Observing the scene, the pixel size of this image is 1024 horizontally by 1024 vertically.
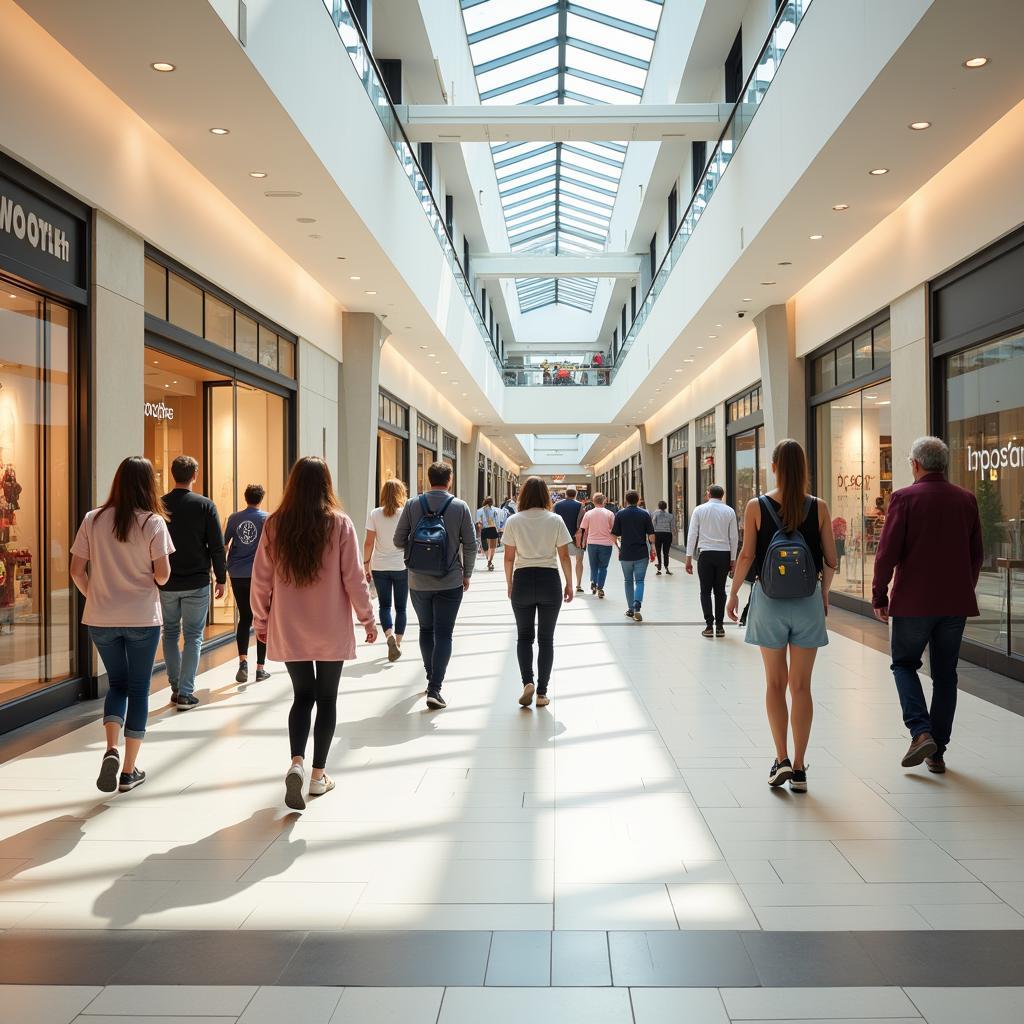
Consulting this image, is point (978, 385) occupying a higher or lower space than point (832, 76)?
lower

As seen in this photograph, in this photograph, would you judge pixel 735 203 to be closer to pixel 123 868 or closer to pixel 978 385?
pixel 978 385

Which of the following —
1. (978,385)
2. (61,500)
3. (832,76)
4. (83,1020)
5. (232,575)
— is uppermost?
(832,76)

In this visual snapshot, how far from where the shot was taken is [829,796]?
453cm

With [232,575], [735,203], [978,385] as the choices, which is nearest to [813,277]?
[735,203]

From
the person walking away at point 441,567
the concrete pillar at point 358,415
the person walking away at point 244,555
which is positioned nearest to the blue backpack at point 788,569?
the person walking away at point 441,567

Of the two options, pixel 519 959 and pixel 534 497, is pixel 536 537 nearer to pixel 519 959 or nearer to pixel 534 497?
pixel 534 497

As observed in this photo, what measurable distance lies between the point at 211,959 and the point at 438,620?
3703 millimetres

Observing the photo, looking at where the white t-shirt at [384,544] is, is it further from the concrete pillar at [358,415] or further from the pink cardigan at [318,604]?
the concrete pillar at [358,415]

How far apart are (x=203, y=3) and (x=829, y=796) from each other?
570cm

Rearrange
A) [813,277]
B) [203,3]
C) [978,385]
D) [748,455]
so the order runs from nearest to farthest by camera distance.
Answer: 1. [203,3]
2. [978,385]
3. [813,277]
4. [748,455]

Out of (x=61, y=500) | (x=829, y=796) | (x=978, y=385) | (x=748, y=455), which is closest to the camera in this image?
(x=829, y=796)

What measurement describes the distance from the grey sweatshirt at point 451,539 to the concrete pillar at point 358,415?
25.3 feet

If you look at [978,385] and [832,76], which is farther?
[978,385]

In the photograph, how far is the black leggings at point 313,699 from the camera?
447 centimetres
